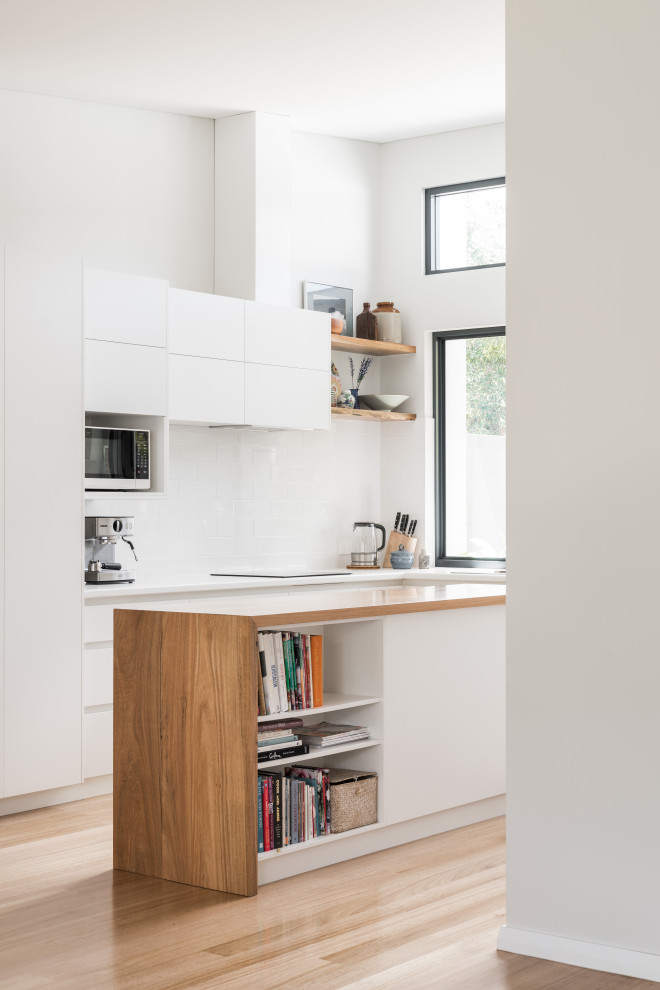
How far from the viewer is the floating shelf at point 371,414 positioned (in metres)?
6.80

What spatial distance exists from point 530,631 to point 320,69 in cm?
352

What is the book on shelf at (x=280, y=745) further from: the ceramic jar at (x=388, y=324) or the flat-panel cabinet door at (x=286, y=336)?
the ceramic jar at (x=388, y=324)

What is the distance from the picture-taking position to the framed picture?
6.88 m

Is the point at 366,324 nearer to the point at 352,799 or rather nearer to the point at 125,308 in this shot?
the point at 125,308

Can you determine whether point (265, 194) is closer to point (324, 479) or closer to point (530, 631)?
point (324, 479)

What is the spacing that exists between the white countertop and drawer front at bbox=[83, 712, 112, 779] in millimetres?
512

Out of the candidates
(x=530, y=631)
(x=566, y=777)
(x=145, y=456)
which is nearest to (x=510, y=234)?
(x=530, y=631)

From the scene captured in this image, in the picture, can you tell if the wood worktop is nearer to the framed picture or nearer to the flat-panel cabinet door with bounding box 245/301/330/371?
the flat-panel cabinet door with bounding box 245/301/330/371

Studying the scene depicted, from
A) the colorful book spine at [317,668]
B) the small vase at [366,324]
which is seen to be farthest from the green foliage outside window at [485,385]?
the colorful book spine at [317,668]

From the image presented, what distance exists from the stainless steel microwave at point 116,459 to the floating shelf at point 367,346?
5.34ft

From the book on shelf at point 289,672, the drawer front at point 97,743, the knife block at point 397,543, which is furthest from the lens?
the knife block at point 397,543

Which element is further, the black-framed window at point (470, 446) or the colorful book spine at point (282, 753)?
the black-framed window at point (470, 446)

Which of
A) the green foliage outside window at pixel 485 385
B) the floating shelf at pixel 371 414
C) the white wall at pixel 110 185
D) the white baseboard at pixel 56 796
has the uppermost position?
A: the white wall at pixel 110 185

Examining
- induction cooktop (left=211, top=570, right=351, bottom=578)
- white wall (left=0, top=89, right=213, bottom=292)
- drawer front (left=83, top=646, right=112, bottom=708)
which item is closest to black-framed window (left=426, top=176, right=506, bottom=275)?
white wall (left=0, top=89, right=213, bottom=292)
